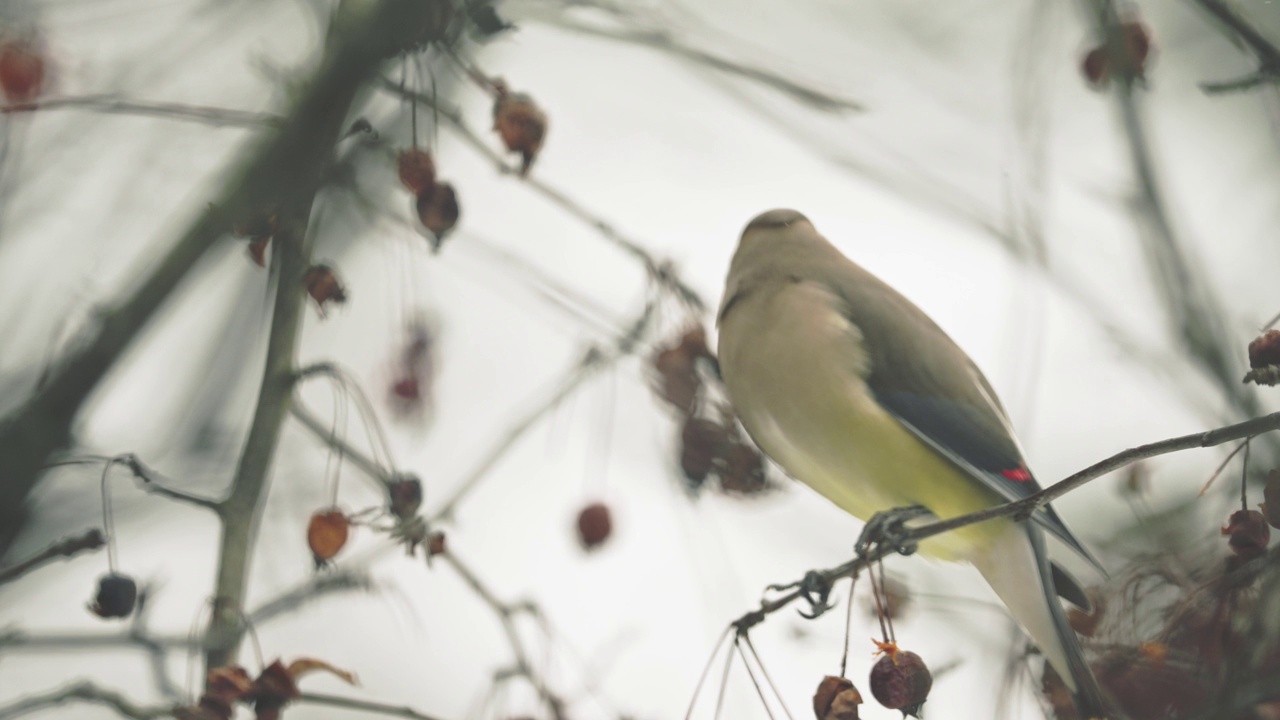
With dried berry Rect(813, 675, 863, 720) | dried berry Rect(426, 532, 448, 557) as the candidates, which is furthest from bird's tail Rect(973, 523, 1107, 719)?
dried berry Rect(426, 532, 448, 557)

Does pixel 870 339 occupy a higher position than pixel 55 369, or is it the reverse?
pixel 870 339

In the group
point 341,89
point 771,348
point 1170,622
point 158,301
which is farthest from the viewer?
point 771,348

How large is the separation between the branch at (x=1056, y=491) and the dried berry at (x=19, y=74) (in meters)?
1.75

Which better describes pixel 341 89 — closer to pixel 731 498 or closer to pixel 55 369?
pixel 55 369

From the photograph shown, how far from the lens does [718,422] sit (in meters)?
2.65

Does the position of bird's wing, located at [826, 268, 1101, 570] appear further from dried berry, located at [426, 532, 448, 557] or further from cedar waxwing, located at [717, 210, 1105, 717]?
dried berry, located at [426, 532, 448, 557]

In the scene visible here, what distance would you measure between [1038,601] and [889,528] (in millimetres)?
310

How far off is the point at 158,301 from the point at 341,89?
1.34 feet

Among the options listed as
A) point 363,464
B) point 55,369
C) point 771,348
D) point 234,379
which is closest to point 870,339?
point 771,348

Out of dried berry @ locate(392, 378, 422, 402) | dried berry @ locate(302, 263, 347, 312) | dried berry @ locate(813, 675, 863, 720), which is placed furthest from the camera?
dried berry @ locate(392, 378, 422, 402)

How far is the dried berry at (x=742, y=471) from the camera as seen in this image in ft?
8.52

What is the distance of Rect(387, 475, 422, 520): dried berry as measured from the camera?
7.17 feet

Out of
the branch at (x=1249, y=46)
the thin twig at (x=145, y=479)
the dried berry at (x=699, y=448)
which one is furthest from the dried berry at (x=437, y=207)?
the branch at (x=1249, y=46)

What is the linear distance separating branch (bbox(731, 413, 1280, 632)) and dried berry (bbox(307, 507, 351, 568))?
0.77 m
